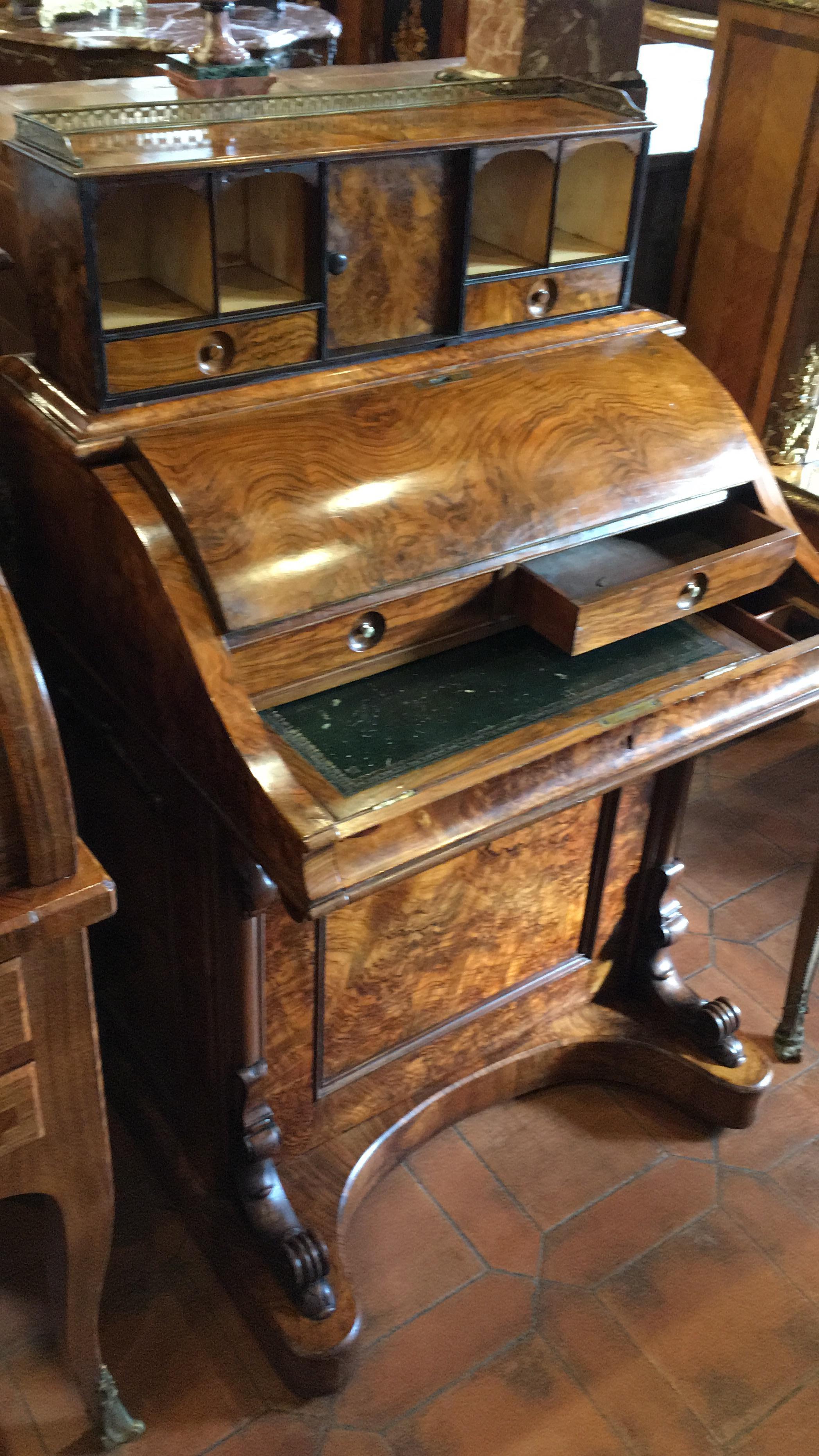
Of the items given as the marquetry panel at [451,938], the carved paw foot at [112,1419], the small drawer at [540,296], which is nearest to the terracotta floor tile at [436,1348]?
the carved paw foot at [112,1419]

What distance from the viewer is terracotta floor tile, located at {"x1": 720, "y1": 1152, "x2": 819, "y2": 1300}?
237cm

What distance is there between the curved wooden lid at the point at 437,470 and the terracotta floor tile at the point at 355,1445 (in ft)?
4.28

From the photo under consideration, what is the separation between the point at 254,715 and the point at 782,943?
191 centimetres

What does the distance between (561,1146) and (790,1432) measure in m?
0.64

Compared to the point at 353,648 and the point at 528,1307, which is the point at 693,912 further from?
the point at 353,648

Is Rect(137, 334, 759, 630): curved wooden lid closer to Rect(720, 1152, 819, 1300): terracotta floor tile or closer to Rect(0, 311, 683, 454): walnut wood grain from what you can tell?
Rect(0, 311, 683, 454): walnut wood grain

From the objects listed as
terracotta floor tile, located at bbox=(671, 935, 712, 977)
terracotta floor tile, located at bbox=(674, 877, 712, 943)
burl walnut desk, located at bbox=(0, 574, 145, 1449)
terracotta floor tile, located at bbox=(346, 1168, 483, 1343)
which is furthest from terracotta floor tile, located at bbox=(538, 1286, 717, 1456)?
terracotta floor tile, located at bbox=(674, 877, 712, 943)

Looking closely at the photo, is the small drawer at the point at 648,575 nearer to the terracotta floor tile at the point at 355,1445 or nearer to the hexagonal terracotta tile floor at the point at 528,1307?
the hexagonal terracotta tile floor at the point at 528,1307

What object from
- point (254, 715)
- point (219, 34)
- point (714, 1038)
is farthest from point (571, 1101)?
point (219, 34)

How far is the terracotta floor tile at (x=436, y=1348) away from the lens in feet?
6.95

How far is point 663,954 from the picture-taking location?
2.71 metres

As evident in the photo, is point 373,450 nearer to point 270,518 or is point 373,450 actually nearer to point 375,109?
point 270,518

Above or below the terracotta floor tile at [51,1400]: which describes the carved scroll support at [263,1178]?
above

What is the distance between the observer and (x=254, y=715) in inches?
63.9
